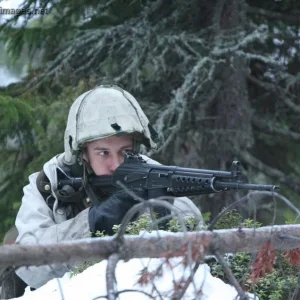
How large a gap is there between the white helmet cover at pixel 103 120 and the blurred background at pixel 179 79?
105 inches

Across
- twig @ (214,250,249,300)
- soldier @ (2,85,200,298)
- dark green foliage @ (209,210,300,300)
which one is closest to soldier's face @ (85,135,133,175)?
soldier @ (2,85,200,298)

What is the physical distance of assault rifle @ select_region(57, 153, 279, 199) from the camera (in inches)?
144

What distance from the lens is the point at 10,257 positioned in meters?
2.13

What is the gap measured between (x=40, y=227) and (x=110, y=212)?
0.39 metres

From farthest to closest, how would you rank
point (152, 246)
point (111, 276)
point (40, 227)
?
1. point (40, 227)
2. point (152, 246)
3. point (111, 276)

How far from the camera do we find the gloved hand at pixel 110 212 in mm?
3758

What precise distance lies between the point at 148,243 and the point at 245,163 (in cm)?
543

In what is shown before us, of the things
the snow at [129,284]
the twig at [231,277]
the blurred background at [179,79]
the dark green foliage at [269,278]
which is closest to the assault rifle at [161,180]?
the dark green foliage at [269,278]

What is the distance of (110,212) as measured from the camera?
12.3ft

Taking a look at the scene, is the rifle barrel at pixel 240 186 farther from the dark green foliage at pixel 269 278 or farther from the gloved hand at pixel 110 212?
the gloved hand at pixel 110 212

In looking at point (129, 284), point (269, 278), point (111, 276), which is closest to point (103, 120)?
point (269, 278)

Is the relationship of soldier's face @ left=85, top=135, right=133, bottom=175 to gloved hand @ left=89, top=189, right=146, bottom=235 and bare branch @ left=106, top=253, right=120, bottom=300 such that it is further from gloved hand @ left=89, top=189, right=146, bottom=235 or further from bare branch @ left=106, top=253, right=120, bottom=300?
bare branch @ left=106, top=253, right=120, bottom=300

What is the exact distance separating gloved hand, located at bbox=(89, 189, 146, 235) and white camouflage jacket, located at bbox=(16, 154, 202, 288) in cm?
4

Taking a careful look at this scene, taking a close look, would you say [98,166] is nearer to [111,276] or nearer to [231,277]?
[231,277]
